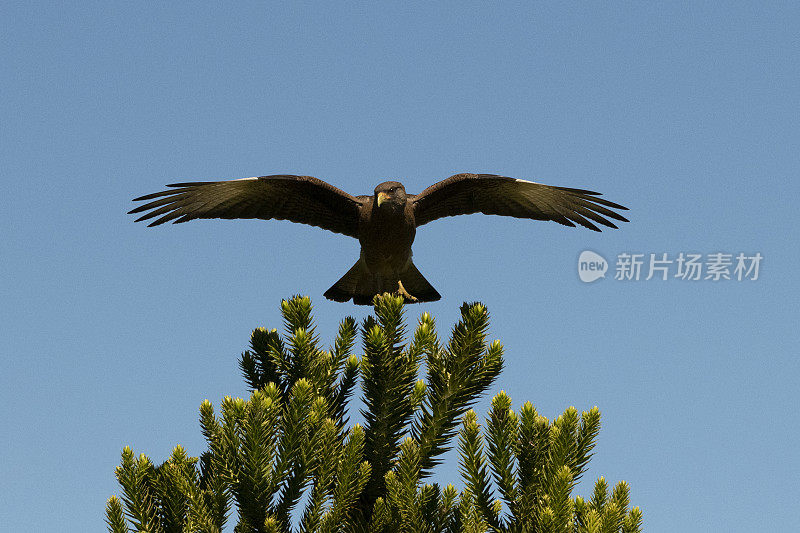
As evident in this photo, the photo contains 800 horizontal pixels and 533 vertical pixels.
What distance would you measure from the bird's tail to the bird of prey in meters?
0.01

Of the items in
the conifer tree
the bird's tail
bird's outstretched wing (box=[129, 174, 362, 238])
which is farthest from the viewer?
the bird's tail

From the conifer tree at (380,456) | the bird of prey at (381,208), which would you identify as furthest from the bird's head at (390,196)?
the conifer tree at (380,456)

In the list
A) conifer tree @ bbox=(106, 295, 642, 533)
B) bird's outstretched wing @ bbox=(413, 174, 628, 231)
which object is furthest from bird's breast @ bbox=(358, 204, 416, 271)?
conifer tree @ bbox=(106, 295, 642, 533)

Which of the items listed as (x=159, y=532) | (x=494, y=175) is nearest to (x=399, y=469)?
(x=159, y=532)

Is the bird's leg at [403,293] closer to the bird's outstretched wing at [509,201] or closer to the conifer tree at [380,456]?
the bird's outstretched wing at [509,201]

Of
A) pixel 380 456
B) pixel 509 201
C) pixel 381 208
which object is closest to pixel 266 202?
pixel 381 208

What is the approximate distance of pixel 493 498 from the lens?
4.89 meters

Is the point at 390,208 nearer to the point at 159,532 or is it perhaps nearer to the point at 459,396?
the point at 459,396

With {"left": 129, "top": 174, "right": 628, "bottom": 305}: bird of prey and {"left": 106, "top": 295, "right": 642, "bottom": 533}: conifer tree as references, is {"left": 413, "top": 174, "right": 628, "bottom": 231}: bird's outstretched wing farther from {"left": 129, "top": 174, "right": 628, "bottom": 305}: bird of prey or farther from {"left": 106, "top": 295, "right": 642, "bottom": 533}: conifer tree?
{"left": 106, "top": 295, "right": 642, "bottom": 533}: conifer tree

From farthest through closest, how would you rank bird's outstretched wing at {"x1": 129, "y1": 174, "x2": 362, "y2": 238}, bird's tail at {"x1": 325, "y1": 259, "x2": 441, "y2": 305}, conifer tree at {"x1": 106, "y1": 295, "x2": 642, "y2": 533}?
bird's tail at {"x1": 325, "y1": 259, "x2": 441, "y2": 305}
bird's outstretched wing at {"x1": 129, "y1": 174, "x2": 362, "y2": 238}
conifer tree at {"x1": 106, "y1": 295, "x2": 642, "y2": 533}

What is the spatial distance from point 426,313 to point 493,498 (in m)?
1.20

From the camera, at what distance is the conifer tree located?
4613mm

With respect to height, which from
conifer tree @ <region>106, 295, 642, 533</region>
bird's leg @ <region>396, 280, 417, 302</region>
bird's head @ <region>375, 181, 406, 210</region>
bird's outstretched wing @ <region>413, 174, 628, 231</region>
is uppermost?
bird's outstretched wing @ <region>413, 174, 628, 231</region>

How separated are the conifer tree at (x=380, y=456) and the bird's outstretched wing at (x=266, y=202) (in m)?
3.80
